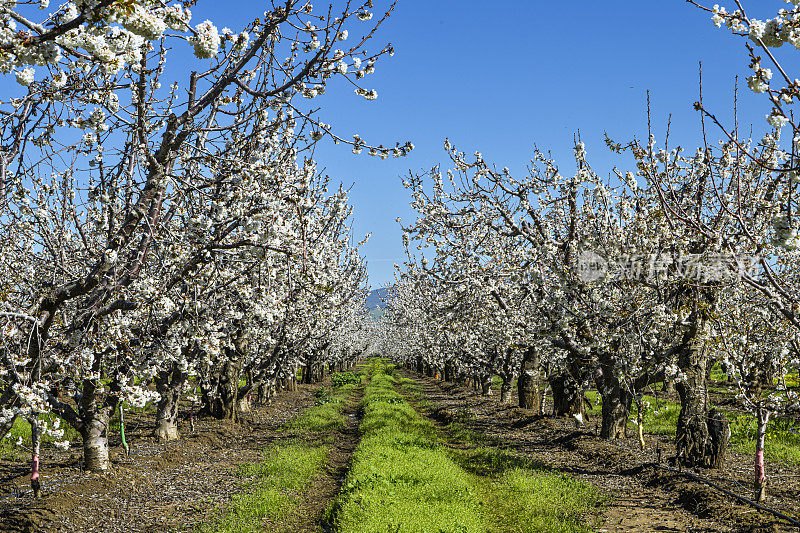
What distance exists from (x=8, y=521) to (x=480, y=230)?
45.6 ft

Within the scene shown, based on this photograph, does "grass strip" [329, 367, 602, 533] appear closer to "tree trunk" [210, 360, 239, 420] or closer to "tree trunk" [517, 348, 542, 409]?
"tree trunk" [210, 360, 239, 420]

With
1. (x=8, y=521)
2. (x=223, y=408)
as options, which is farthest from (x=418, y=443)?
(x=8, y=521)

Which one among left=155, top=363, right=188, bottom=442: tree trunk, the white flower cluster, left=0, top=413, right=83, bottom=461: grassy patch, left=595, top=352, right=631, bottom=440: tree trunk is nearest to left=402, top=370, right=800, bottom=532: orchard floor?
left=595, top=352, right=631, bottom=440: tree trunk

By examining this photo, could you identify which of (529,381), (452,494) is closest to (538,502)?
(452,494)

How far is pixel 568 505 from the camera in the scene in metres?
10.8

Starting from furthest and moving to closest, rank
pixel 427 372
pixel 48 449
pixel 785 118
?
pixel 427 372
pixel 48 449
pixel 785 118

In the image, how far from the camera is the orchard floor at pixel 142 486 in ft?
31.4

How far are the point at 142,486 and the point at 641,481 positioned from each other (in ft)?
38.1

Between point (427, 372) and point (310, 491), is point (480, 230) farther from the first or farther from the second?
point (427, 372)

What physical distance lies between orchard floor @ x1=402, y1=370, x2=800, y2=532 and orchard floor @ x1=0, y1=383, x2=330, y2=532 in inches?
241

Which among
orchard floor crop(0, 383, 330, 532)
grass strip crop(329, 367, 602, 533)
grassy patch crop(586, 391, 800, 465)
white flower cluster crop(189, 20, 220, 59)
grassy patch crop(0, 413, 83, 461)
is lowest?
grassy patch crop(0, 413, 83, 461)

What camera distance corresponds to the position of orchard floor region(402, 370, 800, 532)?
970cm

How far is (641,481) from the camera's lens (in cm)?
1249

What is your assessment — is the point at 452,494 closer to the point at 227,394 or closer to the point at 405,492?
the point at 405,492
